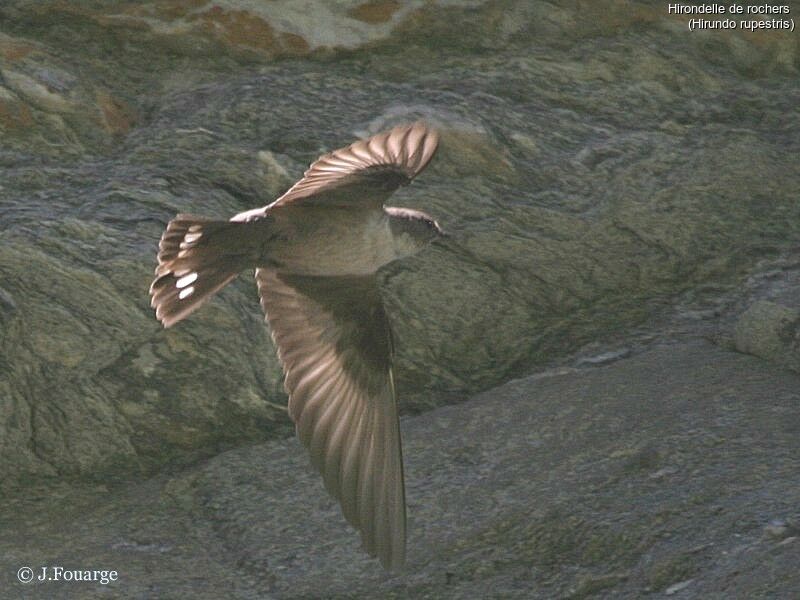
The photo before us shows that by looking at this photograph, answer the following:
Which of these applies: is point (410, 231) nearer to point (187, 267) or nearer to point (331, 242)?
point (331, 242)

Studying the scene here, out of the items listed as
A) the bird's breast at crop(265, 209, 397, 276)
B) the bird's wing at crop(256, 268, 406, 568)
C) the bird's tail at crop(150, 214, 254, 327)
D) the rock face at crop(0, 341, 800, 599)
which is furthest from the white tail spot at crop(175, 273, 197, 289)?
the rock face at crop(0, 341, 800, 599)

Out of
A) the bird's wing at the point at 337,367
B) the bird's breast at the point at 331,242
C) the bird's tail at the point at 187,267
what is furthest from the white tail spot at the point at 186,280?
the bird's wing at the point at 337,367

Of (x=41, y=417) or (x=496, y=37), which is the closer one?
(x=41, y=417)

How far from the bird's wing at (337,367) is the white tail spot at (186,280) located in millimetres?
521

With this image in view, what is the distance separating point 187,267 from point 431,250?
4.79 ft

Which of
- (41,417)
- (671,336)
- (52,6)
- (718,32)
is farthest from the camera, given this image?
(718,32)

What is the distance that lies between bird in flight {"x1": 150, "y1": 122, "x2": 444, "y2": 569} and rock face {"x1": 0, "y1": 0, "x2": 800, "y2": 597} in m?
0.28

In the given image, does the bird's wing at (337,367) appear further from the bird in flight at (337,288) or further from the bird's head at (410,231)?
the bird's head at (410,231)

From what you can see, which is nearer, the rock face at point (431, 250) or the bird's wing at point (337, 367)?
the bird's wing at point (337, 367)

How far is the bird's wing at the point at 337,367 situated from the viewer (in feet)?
15.5

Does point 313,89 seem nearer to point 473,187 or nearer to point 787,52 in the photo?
point 473,187

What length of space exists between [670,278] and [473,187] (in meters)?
0.72

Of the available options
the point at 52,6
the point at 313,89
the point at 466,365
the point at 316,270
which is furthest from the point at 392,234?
the point at 52,6

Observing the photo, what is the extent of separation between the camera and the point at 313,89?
6.02 meters
